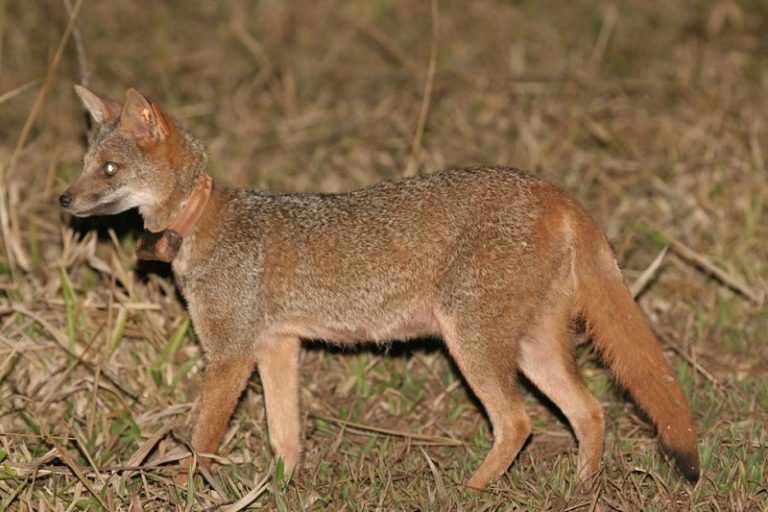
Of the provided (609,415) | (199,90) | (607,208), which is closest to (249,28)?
(199,90)

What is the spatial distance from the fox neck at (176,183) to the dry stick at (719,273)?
358cm

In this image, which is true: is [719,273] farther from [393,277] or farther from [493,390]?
[393,277]

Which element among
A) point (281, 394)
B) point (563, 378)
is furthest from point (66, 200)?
point (563, 378)

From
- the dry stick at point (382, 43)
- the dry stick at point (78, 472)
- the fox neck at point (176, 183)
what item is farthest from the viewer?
the dry stick at point (382, 43)

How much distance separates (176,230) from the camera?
247 inches

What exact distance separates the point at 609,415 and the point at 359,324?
5.83ft

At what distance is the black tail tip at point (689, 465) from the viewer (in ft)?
18.3

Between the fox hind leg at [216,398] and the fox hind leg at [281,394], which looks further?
the fox hind leg at [281,394]

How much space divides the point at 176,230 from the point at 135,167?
18.0 inches

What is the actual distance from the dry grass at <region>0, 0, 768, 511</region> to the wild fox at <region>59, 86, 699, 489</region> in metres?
0.40

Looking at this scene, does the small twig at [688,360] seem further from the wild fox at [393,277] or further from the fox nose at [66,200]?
the fox nose at [66,200]

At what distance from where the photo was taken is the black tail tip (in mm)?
5590

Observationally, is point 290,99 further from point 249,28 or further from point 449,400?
point 449,400

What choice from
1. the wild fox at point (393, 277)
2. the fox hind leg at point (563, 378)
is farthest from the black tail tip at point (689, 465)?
the fox hind leg at point (563, 378)
